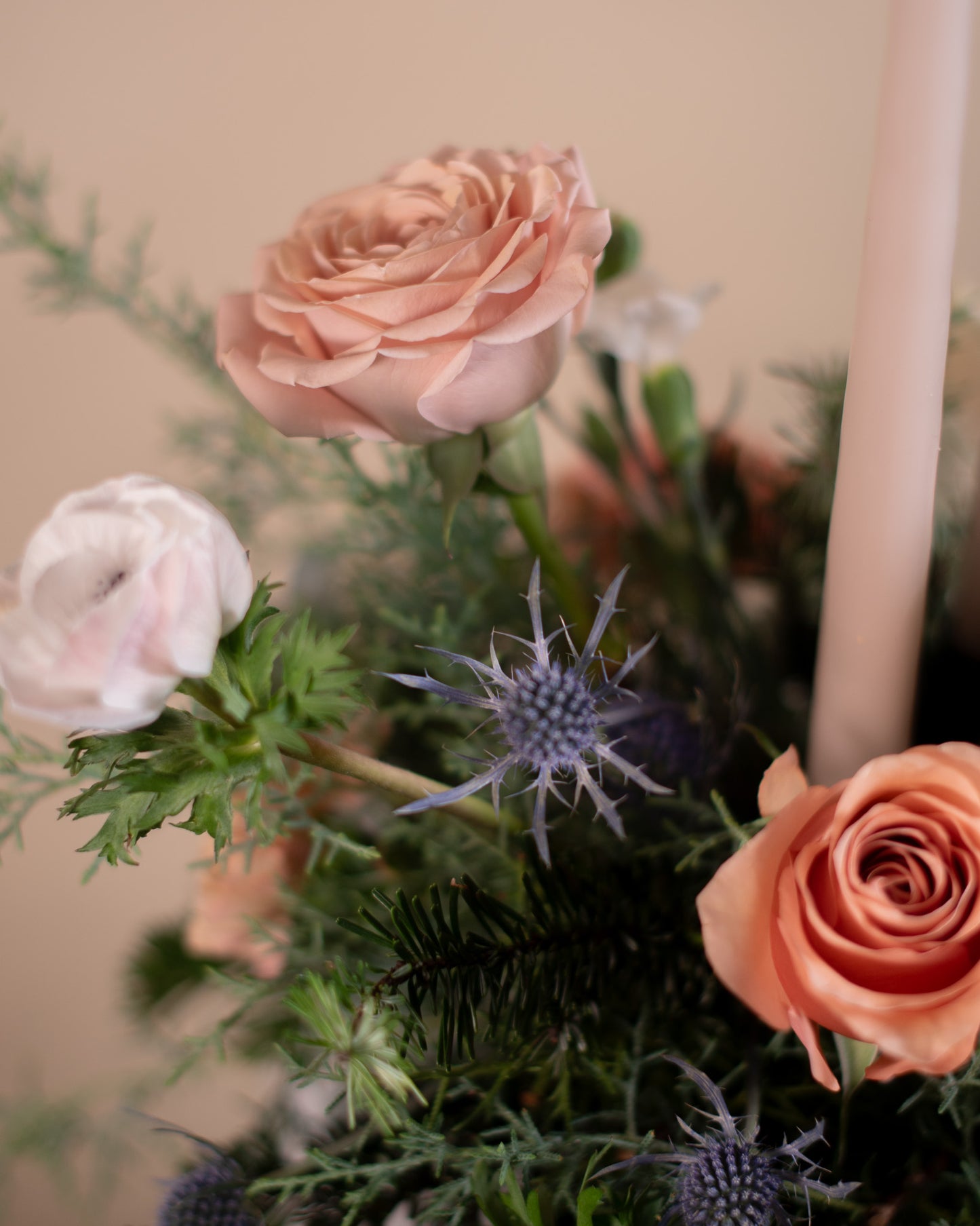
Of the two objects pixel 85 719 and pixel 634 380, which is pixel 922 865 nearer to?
pixel 85 719

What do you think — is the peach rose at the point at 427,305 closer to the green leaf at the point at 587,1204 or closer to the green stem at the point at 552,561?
the green stem at the point at 552,561

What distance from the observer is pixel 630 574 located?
0.43 meters

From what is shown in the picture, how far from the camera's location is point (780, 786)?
0.71ft

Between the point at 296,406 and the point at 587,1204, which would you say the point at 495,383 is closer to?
the point at 296,406

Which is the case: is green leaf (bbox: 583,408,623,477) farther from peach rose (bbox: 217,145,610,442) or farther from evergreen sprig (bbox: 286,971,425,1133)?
evergreen sprig (bbox: 286,971,425,1133)

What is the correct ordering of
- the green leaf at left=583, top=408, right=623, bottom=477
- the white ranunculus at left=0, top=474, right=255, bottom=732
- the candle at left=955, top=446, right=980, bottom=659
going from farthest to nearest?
the green leaf at left=583, top=408, right=623, bottom=477
the candle at left=955, top=446, right=980, bottom=659
the white ranunculus at left=0, top=474, right=255, bottom=732

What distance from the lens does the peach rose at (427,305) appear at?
0.75ft

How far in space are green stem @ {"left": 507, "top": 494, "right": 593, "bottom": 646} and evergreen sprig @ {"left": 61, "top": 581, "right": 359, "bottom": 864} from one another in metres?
0.11

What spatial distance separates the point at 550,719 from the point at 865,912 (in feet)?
0.27

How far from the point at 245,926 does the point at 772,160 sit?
0.55 metres

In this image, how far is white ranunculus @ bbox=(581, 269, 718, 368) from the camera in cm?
35

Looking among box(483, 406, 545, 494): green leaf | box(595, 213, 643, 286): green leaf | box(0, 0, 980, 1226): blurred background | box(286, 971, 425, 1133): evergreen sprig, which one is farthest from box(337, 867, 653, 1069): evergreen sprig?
box(0, 0, 980, 1226): blurred background

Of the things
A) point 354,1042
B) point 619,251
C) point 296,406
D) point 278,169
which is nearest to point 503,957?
point 354,1042

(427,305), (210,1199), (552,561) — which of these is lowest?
(210,1199)
